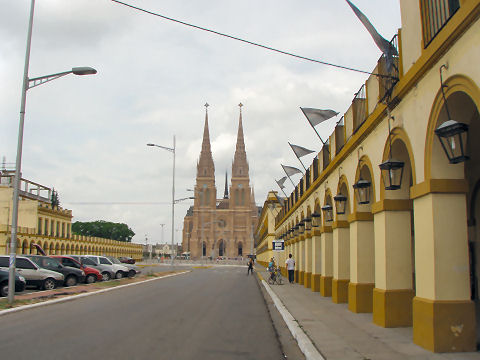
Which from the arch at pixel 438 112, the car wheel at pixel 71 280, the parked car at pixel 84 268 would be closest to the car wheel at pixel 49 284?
the car wheel at pixel 71 280

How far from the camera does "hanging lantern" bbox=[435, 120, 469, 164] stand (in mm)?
7215

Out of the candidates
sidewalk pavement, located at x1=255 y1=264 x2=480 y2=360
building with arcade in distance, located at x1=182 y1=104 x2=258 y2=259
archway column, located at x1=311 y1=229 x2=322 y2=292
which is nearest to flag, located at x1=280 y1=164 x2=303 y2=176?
archway column, located at x1=311 y1=229 x2=322 y2=292

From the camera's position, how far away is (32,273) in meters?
22.9

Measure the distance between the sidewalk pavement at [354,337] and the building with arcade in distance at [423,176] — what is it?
0.32 m

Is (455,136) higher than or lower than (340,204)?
higher

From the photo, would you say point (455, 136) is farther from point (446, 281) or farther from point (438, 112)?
point (446, 281)

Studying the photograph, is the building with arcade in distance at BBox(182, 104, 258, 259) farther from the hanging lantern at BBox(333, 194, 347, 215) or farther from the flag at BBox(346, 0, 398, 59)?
the flag at BBox(346, 0, 398, 59)

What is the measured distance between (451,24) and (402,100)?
111 inches

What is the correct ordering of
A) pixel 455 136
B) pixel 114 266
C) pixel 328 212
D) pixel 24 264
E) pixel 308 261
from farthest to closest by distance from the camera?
pixel 114 266 → pixel 308 261 → pixel 24 264 → pixel 328 212 → pixel 455 136

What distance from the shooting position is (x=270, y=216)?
61250mm

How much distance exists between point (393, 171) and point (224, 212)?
157m

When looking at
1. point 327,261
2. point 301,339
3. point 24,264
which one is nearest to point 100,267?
point 24,264

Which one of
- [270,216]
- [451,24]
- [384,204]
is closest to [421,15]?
[451,24]

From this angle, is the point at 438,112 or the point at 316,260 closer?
the point at 438,112
